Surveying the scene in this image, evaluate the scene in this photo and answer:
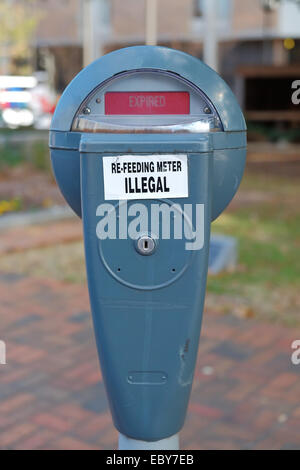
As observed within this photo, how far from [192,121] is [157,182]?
0.58ft

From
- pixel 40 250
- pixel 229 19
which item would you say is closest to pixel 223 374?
pixel 40 250

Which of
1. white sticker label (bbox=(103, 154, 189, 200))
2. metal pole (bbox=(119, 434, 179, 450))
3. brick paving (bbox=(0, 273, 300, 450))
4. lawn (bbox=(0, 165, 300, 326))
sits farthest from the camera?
lawn (bbox=(0, 165, 300, 326))

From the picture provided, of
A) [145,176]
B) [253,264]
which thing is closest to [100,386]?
[145,176]

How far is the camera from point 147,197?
1502 millimetres

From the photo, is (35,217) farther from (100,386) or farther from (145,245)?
(145,245)

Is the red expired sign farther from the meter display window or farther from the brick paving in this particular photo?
the brick paving

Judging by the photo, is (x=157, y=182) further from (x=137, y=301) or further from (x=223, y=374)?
(x=223, y=374)

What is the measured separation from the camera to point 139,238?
153 cm

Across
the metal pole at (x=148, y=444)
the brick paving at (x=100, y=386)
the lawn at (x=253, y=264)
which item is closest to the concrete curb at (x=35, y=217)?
the lawn at (x=253, y=264)

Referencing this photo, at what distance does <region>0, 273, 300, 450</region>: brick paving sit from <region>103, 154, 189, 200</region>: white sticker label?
1.45 meters

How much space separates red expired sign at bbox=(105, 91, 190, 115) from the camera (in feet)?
5.15

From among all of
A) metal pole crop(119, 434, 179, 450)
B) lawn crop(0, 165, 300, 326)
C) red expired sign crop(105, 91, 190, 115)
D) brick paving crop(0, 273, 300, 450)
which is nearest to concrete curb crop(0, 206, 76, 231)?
lawn crop(0, 165, 300, 326)

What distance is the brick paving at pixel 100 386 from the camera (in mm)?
2695

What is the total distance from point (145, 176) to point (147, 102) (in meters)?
0.20
